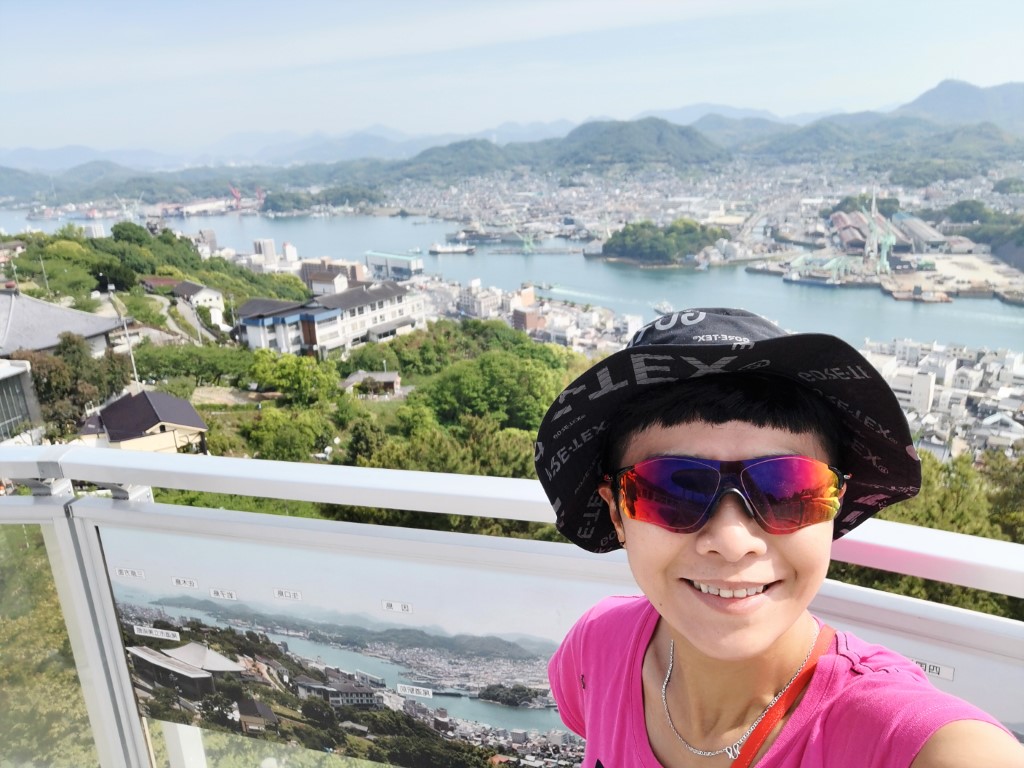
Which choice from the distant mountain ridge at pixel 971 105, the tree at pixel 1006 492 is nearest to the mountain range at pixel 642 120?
the distant mountain ridge at pixel 971 105

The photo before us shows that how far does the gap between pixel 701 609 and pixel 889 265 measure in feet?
67.4

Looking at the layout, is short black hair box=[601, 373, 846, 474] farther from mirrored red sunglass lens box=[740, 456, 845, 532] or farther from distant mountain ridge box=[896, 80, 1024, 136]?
distant mountain ridge box=[896, 80, 1024, 136]

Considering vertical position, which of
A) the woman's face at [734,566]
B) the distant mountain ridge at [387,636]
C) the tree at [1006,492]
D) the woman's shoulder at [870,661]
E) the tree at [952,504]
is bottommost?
the tree at [1006,492]

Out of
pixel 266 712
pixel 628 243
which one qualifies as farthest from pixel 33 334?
pixel 266 712

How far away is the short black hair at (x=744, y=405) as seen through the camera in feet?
1.81

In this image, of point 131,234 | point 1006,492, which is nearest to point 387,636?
point 1006,492

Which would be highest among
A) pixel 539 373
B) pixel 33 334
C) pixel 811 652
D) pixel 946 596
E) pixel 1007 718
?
pixel 811 652

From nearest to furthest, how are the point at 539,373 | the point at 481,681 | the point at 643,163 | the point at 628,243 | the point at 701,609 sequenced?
the point at 701,609 → the point at 481,681 → the point at 539,373 → the point at 628,243 → the point at 643,163

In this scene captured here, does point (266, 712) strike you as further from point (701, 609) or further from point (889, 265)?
point (889, 265)

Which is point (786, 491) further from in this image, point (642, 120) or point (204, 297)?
point (642, 120)

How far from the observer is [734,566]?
54 cm

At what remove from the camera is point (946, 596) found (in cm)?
127

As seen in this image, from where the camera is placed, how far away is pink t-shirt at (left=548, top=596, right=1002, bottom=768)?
0.45 m

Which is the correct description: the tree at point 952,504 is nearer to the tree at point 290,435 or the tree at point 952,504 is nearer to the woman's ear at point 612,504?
the woman's ear at point 612,504
